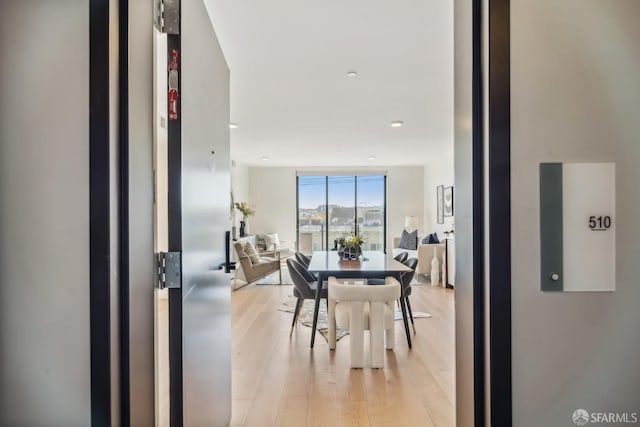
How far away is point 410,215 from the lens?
959 cm

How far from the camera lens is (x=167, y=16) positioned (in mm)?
1211

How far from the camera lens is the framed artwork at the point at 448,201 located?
24.8ft

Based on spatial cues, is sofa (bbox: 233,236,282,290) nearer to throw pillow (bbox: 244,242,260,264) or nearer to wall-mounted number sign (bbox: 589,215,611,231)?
throw pillow (bbox: 244,242,260,264)

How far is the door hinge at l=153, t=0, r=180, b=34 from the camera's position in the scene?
1.18m

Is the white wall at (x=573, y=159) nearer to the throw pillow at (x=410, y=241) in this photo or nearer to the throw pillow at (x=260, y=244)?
the throw pillow at (x=410, y=241)

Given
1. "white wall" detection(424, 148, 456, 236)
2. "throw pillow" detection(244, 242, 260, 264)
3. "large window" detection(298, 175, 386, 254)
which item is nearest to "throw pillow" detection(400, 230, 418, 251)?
"white wall" detection(424, 148, 456, 236)

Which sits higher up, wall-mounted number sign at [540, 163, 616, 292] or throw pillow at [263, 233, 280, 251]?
wall-mounted number sign at [540, 163, 616, 292]

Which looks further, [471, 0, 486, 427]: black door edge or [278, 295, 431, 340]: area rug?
[278, 295, 431, 340]: area rug

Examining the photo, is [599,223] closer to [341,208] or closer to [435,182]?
[435,182]

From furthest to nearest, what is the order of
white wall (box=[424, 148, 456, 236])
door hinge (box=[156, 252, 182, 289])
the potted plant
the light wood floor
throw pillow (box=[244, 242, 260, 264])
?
the potted plant → white wall (box=[424, 148, 456, 236]) → throw pillow (box=[244, 242, 260, 264]) → the light wood floor → door hinge (box=[156, 252, 182, 289])

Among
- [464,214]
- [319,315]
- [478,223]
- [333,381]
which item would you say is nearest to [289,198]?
[319,315]

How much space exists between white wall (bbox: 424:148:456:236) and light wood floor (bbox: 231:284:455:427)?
407 cm

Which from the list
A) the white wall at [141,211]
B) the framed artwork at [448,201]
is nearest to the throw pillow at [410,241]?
the framed artwork at [448,201]

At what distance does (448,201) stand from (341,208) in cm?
292
